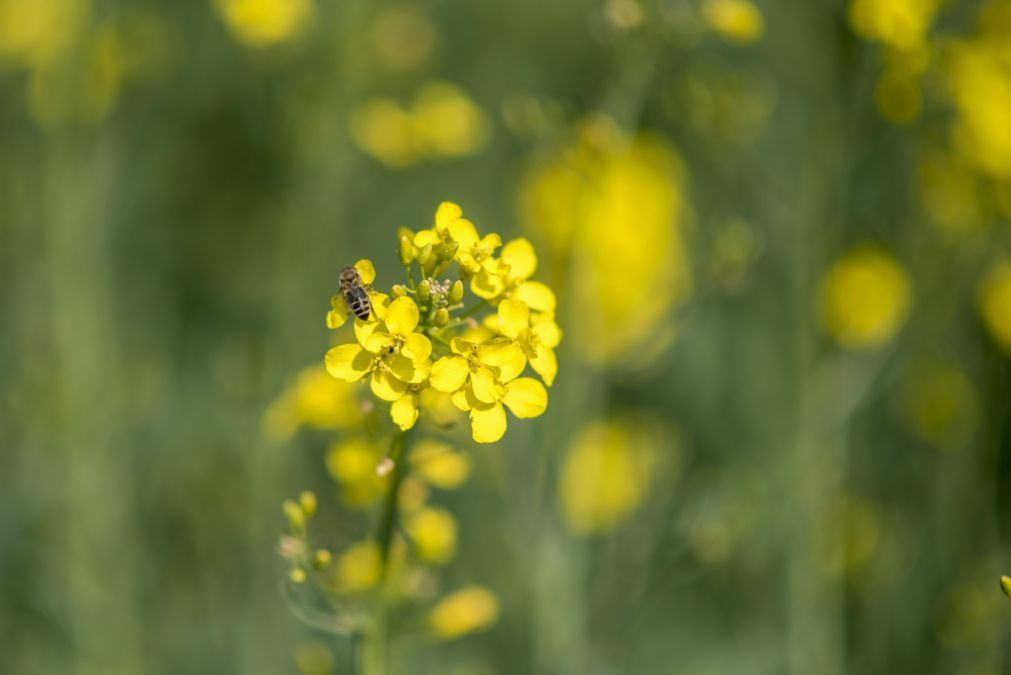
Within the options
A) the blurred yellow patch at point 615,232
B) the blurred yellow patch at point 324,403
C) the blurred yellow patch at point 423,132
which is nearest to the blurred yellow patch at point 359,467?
the blurred yellow patch at point 324,403

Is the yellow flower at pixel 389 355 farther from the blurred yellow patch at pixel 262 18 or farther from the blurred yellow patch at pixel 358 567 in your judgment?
the blurred yellow patch at pixel 262 18

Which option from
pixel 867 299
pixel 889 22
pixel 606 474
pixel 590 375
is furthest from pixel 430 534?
pixel 867 299

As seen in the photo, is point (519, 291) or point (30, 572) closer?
point (519, 291)

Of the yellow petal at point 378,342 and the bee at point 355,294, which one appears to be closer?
the yellow petal at point 378,342

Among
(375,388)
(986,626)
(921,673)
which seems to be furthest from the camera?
(921,673)

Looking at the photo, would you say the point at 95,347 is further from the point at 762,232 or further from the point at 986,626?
the point at 986,626

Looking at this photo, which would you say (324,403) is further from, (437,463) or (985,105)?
(985,105)

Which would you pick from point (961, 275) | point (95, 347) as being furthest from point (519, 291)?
point (95, 347)
